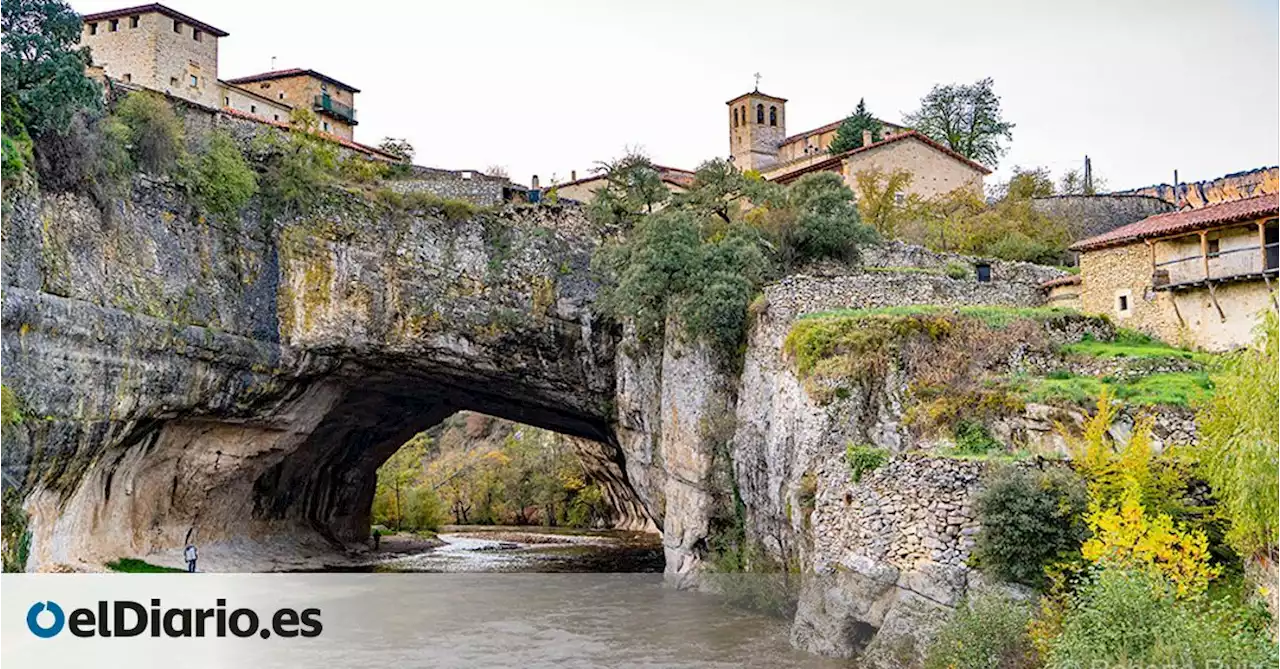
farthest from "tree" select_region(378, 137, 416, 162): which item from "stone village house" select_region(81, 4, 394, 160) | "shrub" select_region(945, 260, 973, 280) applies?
"shrub" select_region(945, 260, 973, 280)

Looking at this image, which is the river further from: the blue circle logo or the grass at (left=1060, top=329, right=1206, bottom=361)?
the grass at (left=1060, top=329, right=1206, bottom=361)

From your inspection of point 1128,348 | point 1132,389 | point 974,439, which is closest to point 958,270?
point 1128,348

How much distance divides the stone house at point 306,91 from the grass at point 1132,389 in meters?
43.3

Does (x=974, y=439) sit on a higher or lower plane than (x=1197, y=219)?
lower

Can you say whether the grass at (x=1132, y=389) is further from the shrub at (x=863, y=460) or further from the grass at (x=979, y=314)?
the shrub at (x=863, y=460)

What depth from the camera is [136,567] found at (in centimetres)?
3462

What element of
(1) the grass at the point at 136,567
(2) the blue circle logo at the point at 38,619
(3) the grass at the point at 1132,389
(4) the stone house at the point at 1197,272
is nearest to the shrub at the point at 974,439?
(3) the grass at the point at 1132,389

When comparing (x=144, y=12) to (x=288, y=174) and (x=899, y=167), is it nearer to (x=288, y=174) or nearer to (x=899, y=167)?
(x=288, y=174)

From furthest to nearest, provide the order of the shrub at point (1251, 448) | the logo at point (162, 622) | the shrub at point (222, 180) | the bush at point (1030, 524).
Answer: the shrub at point (222, 180), the logo at point (162, 622), the bush at point (1030, 524), the shrub at point (1251, 448)

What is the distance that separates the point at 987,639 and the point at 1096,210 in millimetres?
40337

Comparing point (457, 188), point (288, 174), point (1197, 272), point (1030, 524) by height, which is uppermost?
point (457, 188)

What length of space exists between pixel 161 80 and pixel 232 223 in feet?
51.1

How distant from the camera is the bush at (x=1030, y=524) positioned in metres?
17.2

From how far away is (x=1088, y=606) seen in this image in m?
15.2
